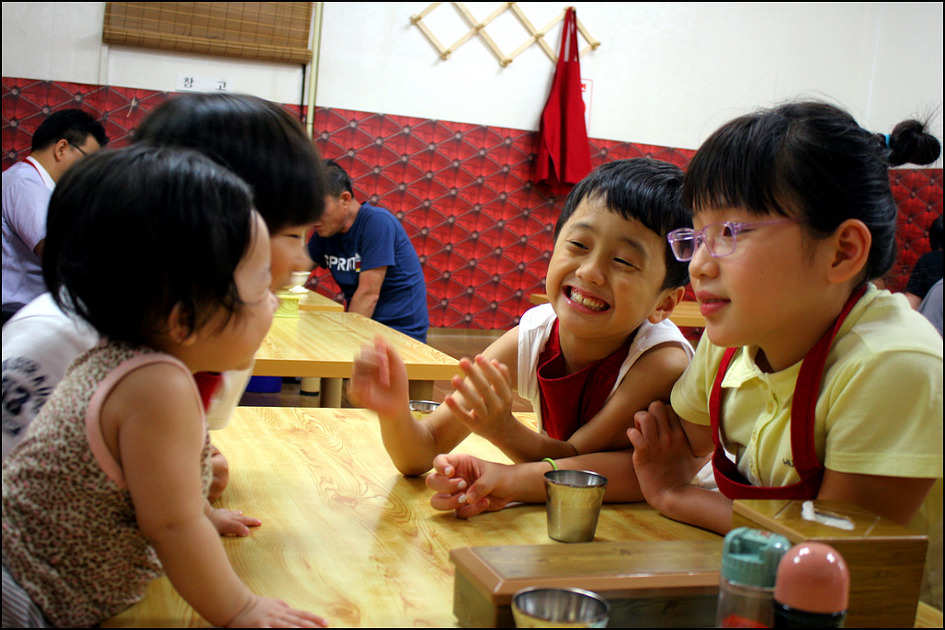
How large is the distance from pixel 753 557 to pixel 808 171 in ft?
1.56

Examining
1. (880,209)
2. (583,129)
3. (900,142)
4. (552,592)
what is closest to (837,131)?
(880,209)

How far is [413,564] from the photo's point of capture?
801 millimetres

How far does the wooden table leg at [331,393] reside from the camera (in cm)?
250

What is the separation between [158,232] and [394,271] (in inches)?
122

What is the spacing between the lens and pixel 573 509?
88 centimetres

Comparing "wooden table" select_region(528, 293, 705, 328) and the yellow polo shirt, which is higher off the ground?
the yellow polo shirt

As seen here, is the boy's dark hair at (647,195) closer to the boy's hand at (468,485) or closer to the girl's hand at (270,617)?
the boy's hand at (468,485)

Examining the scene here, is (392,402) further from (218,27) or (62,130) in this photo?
(218,27)

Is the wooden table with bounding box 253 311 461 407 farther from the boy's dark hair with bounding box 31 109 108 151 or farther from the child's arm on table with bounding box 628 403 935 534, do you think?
the boy's dark hair with bounding box 31 109 108 151

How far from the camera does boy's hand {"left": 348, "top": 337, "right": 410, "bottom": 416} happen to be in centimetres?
105

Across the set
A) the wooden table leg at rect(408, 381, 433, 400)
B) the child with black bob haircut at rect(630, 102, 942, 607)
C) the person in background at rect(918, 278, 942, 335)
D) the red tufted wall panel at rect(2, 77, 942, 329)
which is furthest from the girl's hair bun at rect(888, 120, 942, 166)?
the red tufted wall panel at rect(2, 77, 942, 329)

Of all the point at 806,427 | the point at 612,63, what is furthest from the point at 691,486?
the point at 612,63

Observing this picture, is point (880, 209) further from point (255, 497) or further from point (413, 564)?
point (255, 497)

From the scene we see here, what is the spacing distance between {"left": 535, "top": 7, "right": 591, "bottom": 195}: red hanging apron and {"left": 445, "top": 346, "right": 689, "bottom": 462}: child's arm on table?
3881 mm
